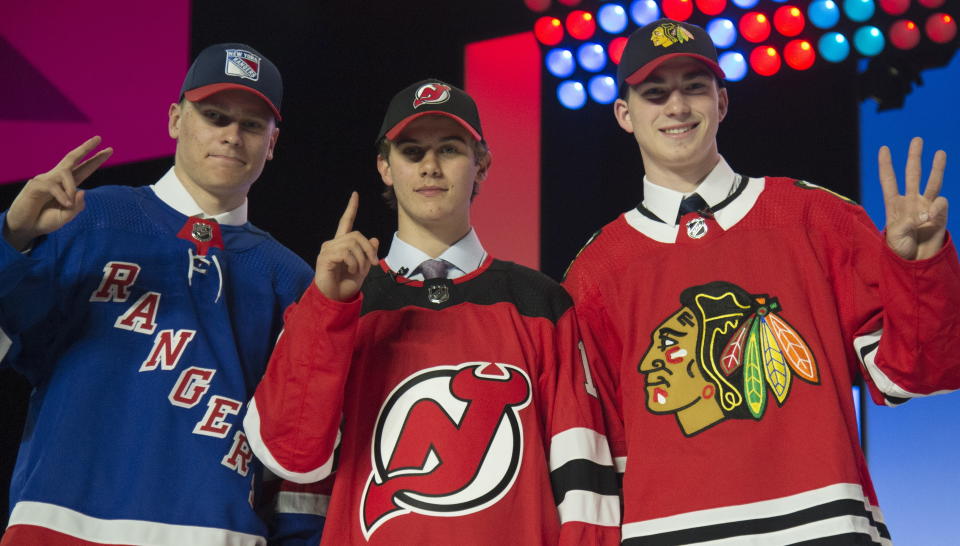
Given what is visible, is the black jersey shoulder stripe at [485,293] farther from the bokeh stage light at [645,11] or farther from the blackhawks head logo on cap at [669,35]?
the bokeh stage light at [645,11]

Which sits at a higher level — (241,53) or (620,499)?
(241,53)

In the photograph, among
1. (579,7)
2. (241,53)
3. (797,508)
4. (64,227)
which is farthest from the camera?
(579,7)

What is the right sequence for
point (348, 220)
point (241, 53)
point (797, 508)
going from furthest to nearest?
point (241, 53), point (348, 220), point (797, 508)

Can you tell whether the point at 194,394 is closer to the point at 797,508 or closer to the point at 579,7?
the point at 797,508

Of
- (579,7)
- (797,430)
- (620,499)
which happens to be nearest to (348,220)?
(620,499)

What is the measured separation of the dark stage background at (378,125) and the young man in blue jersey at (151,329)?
1856 millimetres

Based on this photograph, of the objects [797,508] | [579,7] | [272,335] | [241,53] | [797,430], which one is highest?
[579,7]

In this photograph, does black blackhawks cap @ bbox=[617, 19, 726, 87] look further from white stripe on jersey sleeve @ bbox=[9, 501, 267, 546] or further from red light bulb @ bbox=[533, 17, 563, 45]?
red light bulb @ bbox=[533, 17, 563, 45]

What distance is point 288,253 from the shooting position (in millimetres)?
2570

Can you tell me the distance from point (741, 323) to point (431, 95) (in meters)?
0.88

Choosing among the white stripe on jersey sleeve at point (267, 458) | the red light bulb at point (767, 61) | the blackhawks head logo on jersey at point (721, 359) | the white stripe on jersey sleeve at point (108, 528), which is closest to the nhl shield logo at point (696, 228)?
the blackhawks head logo on jersey at point (721, 359)

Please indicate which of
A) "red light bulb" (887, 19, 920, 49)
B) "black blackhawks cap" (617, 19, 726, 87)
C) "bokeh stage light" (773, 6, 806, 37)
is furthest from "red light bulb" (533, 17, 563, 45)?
"black blackhawks cap" (617, 19, 726, 87)

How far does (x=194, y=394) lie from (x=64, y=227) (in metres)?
0.47

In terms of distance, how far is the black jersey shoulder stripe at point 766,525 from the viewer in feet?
6.49
